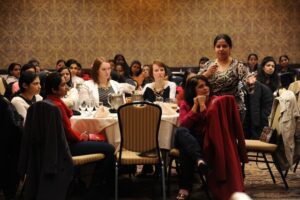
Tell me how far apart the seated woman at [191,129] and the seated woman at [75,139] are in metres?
0.60

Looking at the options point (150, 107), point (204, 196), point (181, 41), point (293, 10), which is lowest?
point (204, 196)

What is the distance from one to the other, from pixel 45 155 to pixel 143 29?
687cm

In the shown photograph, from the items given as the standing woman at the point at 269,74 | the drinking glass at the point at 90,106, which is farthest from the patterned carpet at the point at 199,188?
the standing woman at the point at 269,74

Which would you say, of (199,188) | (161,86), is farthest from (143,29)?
(199,188)

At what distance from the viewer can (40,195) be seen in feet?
12.1

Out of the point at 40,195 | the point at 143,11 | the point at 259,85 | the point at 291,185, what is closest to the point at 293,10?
the point at 143,11

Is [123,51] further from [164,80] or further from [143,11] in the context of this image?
[164,80]

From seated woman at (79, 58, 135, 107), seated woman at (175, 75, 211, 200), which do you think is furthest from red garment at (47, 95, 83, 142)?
seated woman at (79, 58, 135, 107)

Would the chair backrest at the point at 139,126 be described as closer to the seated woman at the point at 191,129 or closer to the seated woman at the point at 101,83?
the seated woman at the point at 191,129

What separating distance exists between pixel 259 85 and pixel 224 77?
5.69 feet

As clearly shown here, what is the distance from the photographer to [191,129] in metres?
4.27

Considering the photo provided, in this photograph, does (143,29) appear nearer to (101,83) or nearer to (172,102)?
(101,83)

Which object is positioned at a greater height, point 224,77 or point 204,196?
point 224,77

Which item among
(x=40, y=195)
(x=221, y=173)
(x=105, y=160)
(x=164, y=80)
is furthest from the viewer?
(x=164, y=80)
